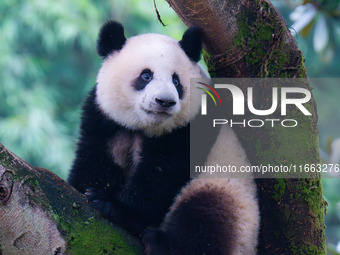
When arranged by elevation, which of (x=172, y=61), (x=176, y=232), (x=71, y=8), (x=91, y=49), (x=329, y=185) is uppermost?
(x=172, y=61)

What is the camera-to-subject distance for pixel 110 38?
3260 millimetres

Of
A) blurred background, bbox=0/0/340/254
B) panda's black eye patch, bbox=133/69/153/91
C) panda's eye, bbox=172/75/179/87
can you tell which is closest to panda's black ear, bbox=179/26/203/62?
panda's eye, bbox=172/75/179/87

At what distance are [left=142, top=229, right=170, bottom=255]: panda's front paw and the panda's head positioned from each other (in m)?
0.74

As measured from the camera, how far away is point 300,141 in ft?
8.83

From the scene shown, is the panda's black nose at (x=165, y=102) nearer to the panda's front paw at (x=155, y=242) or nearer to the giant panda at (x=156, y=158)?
the giant panda at (x=156, y=158)

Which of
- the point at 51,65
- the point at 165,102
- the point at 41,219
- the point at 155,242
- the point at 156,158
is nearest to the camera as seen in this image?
the point at 41,219

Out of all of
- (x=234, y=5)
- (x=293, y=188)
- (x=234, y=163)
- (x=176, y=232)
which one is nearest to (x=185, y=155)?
(x=234, y=163)

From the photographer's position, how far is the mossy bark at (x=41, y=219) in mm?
2115

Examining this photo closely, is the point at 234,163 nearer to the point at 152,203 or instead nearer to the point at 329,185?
the point at 152,203

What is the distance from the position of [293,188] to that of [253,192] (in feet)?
1.08

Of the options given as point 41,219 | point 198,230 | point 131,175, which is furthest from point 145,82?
point 41,219

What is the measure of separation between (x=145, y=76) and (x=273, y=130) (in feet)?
3.12

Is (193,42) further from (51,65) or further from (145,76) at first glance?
(51,65)

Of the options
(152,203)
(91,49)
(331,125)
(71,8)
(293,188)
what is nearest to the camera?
(293,188)
